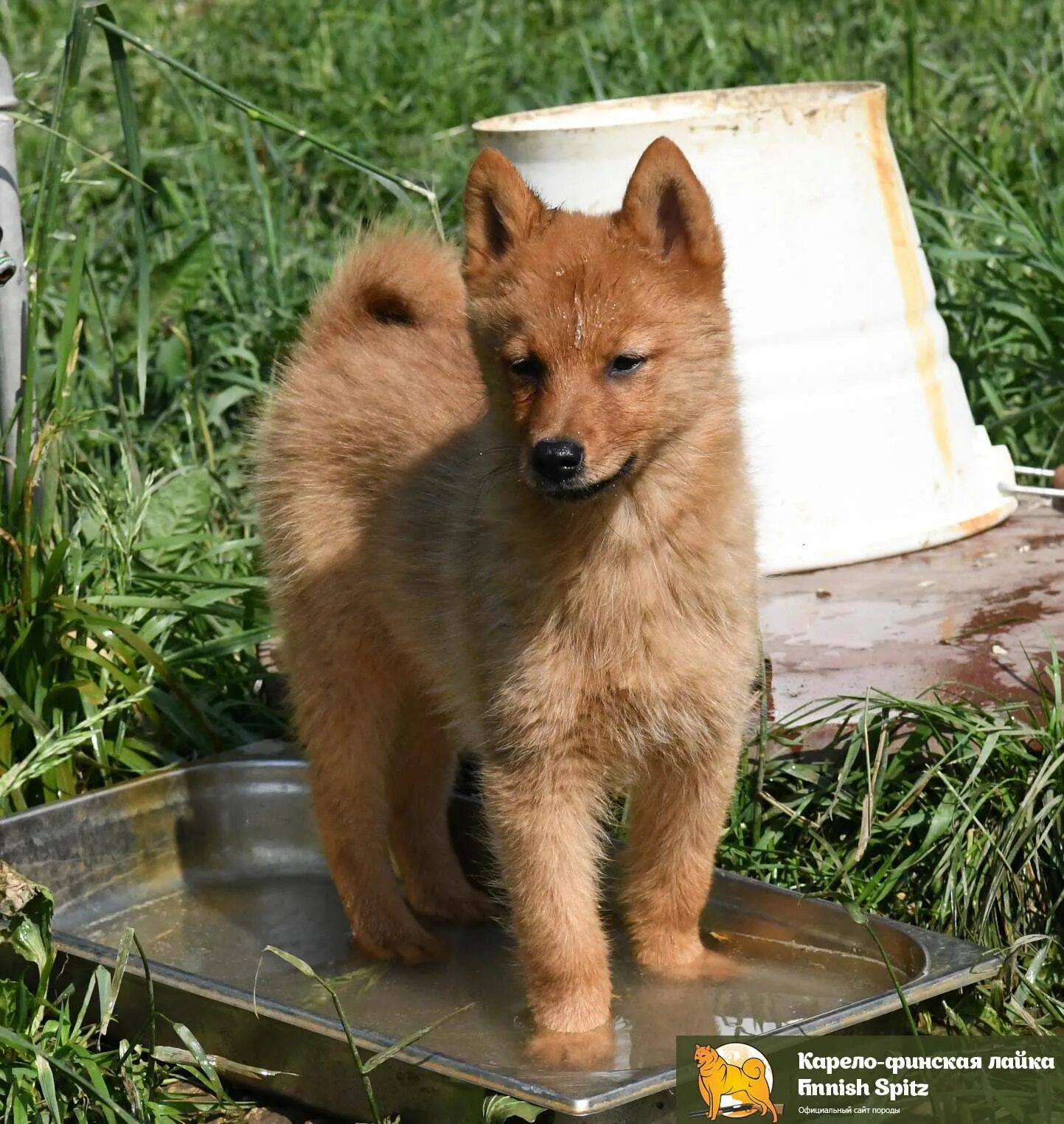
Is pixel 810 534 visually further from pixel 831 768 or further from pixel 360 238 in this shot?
pixel 360 238

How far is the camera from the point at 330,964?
4062 mm

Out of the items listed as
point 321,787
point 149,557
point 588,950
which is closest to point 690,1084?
point 588,950

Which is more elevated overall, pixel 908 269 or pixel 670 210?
pixel 670 210

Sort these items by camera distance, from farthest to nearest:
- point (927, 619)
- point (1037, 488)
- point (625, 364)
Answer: point (1037, 488)
point (927, 619)
point (625, 364)

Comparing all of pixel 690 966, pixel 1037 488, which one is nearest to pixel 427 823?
pixel 690 966

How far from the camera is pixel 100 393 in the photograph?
607 cm

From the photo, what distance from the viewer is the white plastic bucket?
4.88m

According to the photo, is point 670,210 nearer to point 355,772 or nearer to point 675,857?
point 675,857

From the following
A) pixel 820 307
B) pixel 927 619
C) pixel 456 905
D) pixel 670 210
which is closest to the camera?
pixel 670 210

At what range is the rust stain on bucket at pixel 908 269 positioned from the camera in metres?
5.12

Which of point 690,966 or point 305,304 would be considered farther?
point 305,304

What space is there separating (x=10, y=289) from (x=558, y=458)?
2036 mm

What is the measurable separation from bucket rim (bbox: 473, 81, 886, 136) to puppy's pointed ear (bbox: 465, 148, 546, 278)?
65.0 inches

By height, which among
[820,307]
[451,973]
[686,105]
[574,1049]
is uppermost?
[686,105]
